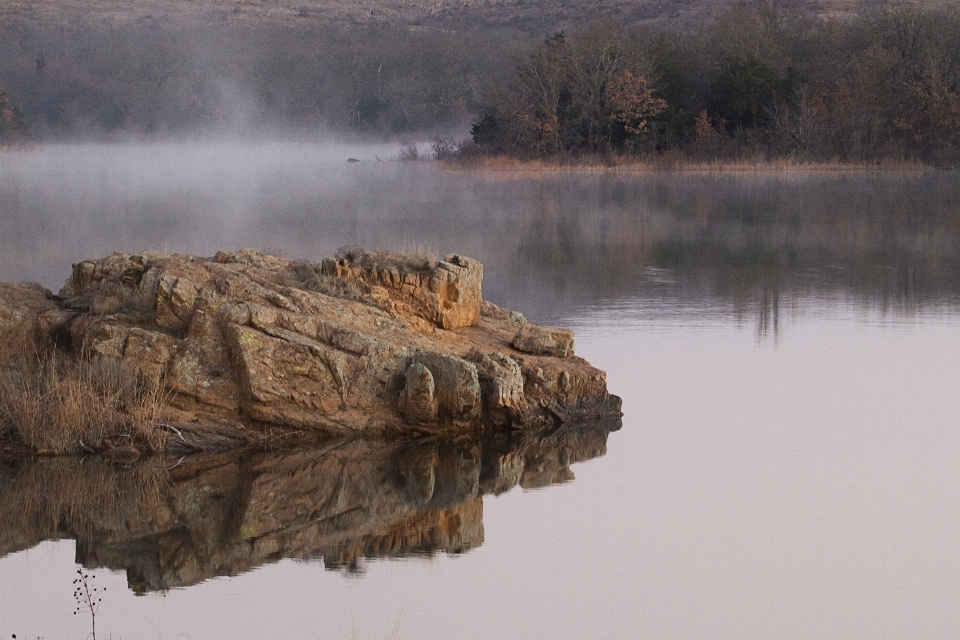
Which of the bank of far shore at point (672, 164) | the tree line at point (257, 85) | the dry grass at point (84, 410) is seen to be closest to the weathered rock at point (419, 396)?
the dry grass at point (84, 410)

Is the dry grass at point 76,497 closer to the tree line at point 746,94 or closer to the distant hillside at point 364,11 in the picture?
the tree line at point 746,94

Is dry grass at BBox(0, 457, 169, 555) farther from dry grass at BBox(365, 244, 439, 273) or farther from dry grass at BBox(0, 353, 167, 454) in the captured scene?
dry grass at BBox(365, 244, 439, 273)

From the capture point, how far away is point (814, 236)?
2512 cm

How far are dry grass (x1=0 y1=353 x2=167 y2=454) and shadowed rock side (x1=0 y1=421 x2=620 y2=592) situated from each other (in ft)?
0.64

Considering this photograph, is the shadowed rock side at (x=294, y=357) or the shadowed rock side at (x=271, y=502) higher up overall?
the shadowed rock side at (x=294, y=357)

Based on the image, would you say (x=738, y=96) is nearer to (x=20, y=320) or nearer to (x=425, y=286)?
(x=425, y=286)

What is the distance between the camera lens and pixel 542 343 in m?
10.8

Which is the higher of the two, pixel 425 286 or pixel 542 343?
pixel 425 286

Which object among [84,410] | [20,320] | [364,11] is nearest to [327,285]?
[20,320]

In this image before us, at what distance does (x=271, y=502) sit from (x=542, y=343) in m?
3.37

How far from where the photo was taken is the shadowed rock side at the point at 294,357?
31.0ft

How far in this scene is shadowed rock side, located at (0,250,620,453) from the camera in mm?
9453

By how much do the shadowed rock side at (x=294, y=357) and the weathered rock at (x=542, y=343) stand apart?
0.4 inches

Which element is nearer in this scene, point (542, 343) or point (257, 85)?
point (542, 343)
